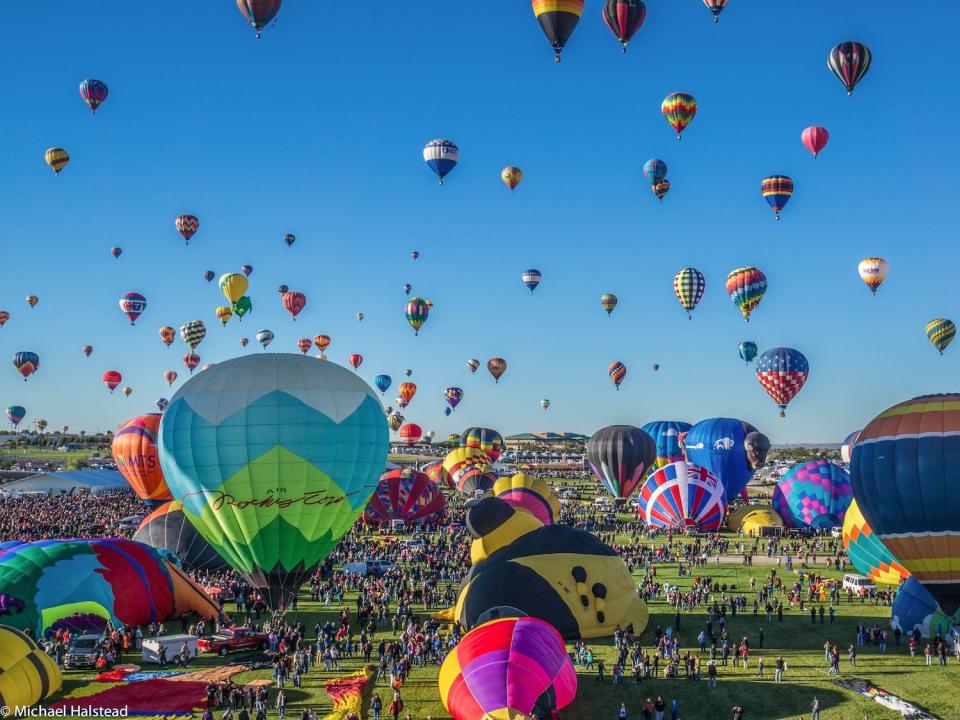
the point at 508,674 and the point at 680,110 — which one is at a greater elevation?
the point at 680,110

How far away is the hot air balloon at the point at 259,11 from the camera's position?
23.8m

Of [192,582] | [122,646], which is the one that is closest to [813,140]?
[192,582]

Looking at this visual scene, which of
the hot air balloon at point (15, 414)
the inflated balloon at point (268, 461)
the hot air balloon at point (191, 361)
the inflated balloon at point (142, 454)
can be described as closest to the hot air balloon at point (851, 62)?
the inflated balloon at point (268, 461)

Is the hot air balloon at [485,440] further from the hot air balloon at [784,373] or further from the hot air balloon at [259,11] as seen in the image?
the hot air balloon at [259,11]

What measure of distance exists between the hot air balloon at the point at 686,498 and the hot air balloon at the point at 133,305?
92.6ft

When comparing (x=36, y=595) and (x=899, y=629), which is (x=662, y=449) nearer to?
(x=899, y=629)

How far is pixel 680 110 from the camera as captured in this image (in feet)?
106

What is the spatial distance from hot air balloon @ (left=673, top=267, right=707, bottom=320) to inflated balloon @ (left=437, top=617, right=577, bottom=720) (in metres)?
29.3

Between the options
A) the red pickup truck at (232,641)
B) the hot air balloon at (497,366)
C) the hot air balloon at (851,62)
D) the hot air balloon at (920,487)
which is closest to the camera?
the hot air balloon at (920,487)

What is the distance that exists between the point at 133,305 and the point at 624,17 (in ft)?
103

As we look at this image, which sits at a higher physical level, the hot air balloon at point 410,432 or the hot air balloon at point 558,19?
the hot air balloon at point 558,19

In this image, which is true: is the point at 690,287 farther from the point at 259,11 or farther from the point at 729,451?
the point at 259,11

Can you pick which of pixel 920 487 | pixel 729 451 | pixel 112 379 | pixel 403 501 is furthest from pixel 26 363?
pixel 920 487

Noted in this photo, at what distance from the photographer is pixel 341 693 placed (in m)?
15.1
